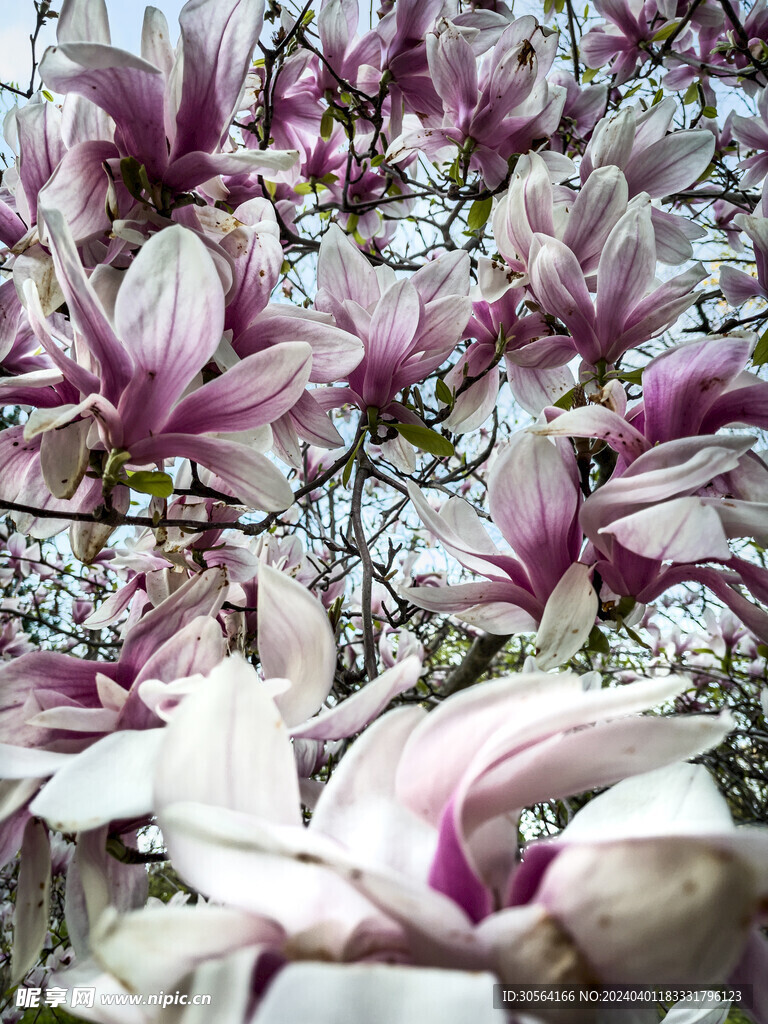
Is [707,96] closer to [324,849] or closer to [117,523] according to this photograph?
[117,523]

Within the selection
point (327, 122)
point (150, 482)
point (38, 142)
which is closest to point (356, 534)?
point (150, 482)

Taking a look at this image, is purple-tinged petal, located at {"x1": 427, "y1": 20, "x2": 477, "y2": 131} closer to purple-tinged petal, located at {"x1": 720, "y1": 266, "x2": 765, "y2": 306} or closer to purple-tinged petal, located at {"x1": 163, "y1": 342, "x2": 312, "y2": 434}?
purple-tinged petal, located at {"x1": 720, "y1": 266, "x2": 765, "y2": 306}

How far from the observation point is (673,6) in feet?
4.11

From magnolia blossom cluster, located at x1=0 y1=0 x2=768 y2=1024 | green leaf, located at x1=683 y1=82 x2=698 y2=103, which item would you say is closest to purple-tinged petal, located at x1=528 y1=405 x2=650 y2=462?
magnolia blossom cluster, located at x1=0 y1=0 x2=768 y2=1024

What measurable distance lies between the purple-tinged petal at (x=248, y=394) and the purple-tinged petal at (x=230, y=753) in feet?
0.89

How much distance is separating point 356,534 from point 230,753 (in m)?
0.48

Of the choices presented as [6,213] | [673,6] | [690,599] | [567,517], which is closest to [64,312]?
[6,213]

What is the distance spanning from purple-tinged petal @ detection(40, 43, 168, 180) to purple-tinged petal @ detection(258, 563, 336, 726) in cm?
37

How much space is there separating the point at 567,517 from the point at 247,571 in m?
0.42

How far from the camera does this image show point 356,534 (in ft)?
2.32

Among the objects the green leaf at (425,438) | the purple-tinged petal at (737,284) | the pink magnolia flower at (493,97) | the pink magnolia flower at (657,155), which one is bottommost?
the green leaf at (425,438)

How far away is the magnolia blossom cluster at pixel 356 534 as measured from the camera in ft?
0.63

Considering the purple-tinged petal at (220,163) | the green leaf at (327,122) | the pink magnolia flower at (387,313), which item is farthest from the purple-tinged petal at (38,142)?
the green leaf at (327,122)

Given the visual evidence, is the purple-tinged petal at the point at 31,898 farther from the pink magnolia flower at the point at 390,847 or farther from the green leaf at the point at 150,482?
the green leaf at the point at 150,482
